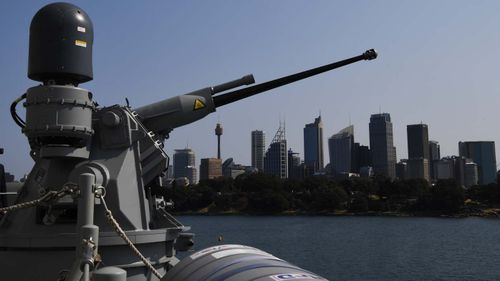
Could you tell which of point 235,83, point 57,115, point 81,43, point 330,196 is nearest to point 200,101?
point 235,83

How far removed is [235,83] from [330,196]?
9999 cm

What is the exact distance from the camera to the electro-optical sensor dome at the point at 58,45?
23.1ft

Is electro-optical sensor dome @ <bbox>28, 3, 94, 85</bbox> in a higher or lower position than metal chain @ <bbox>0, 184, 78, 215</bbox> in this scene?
higher

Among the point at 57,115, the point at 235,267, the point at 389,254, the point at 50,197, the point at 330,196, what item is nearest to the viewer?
the point at 235,267

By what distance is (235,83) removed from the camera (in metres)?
9.31

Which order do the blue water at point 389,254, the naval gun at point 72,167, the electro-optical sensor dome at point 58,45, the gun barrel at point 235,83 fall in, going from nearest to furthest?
the naval gun at point 72,167 → the electro-optical sensor dome at point 58,45 → the gun barrel at point 235,83 → the blue water at point 389,254

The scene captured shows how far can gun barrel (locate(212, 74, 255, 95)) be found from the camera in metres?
9.12

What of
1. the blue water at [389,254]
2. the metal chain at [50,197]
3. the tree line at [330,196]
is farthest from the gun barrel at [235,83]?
the tree line at [330,196]

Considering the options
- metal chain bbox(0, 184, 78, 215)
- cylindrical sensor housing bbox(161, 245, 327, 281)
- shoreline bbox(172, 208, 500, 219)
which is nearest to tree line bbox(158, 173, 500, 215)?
shoreline bbox(172, 208, 500, 219)

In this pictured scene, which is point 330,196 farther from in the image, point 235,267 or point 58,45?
point 235,267

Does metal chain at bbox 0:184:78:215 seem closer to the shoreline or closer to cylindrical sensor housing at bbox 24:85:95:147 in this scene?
cylindrical sensor housing at bbox 24:85:95:147

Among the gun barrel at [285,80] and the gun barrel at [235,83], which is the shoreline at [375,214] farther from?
the gun barrel at [235,83]

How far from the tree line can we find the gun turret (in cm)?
9384

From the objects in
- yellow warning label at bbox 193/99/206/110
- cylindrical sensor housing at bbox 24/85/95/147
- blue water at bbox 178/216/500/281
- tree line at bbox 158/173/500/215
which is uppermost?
yellow warning label at bbox 193/99/206/110
